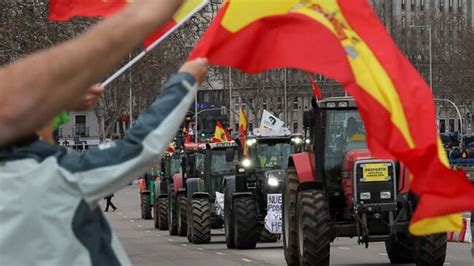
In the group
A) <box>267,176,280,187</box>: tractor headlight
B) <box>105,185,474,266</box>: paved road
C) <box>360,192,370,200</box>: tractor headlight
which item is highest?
<box>267,176,280,187</box>: tractor headlight

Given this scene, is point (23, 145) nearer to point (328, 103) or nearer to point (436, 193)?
point (436, 193)

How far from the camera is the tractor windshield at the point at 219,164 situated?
31.7 metres

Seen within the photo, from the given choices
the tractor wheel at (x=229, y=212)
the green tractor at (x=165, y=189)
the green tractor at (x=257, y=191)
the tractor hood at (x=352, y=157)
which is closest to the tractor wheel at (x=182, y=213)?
the green tractor at (x=165, y=189)

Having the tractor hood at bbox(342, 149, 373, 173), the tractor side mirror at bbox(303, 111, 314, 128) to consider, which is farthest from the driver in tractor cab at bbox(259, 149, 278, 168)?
the tractor hood at bbox(342, 149, 373, 173)

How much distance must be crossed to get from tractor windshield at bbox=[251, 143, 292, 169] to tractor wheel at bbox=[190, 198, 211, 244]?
93.6 inches

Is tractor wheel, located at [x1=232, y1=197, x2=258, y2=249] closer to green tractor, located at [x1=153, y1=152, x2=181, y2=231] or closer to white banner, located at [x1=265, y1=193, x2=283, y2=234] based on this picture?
white banner, located at [x1=265, y1=193, x2=283, y2=234]

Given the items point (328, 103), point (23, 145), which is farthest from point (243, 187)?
point (23, 145)

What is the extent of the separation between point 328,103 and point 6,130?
52.0 feet

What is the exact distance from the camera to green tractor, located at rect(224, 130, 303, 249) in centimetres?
2600

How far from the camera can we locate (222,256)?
2483cm

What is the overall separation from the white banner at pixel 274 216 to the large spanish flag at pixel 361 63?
64.8ft

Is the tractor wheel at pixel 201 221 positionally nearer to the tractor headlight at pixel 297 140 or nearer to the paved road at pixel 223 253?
the paved road at pixel 223 253

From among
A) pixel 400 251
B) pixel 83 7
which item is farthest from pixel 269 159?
pixel 83 7

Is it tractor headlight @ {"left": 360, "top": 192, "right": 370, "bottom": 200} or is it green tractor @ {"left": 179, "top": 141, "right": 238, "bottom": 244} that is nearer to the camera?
tractor headlight @ {"left": 360, "top": 192, "right": 370, "bottom": 200}
